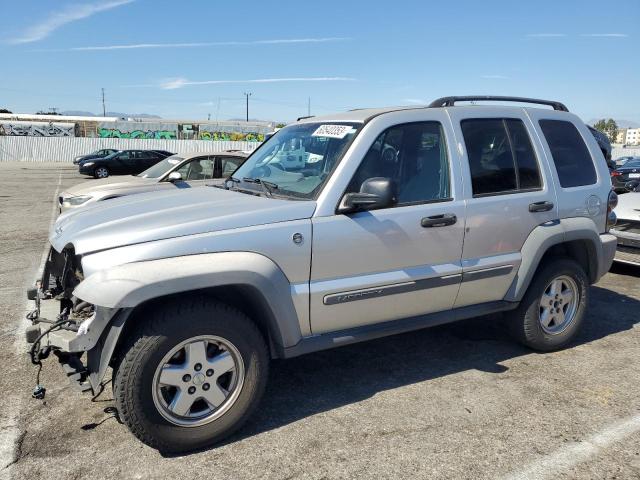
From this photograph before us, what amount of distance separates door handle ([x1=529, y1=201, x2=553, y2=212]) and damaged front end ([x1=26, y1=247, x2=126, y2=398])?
3.02 metres

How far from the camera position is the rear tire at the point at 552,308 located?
431 centimetres

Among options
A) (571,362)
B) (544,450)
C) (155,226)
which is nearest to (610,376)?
(571,362)

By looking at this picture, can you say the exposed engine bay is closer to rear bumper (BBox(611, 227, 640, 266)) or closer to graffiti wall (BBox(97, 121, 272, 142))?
rear bumper (BBox(611, 227, 640, 266))

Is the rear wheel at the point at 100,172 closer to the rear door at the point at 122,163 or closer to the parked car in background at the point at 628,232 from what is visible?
the rear door at the point at 122,163

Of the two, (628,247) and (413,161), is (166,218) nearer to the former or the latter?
(413,161)

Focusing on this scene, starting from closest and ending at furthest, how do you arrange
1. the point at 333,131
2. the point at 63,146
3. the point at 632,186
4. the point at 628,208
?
1. the point at 333,131
2. the point at 628,208
3. the point at 632,186
4. the point at 63,146

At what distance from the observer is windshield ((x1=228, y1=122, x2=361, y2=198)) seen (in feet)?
11.5

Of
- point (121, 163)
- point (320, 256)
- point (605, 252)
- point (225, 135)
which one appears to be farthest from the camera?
point (225, 135)

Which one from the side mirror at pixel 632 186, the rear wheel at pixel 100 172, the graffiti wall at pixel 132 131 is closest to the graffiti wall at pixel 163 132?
the graffiti wall at pixel 132 131

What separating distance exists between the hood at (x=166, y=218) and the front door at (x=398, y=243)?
0.31m

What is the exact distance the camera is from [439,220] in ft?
12.0

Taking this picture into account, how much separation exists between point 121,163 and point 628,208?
2459 cm

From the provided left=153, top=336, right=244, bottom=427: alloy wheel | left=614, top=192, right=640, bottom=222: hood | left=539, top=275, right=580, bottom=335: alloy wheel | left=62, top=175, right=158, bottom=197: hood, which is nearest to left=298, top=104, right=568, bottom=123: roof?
left=539, top=275, right=580, bottom=335: alloy wheel

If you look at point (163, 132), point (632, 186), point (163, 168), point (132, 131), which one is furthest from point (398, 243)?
point (132, 131)
